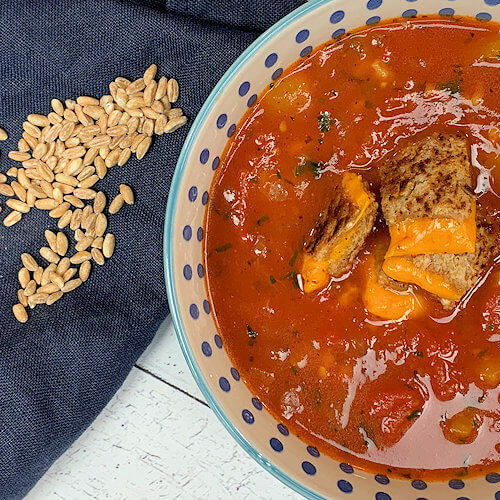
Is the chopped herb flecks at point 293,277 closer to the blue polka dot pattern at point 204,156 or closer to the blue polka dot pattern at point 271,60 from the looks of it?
the blue polka dot pattern at point 204,156

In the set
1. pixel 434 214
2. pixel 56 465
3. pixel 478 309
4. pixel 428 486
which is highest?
pixel 434 214

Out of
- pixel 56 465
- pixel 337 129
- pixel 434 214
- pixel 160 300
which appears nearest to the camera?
pixel 434 214

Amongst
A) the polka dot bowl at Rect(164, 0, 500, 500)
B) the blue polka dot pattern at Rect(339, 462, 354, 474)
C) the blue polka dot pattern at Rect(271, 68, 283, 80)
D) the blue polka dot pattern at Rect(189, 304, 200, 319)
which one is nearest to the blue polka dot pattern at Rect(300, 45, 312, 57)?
the polka dot bowl at Rect(164, 0, 500, 500)

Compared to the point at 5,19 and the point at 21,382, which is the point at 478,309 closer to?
the point at 21,382

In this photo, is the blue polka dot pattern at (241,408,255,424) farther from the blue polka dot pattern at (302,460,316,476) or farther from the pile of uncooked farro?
the pile of uncooked farro

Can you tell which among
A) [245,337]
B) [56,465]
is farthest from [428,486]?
[56,465]

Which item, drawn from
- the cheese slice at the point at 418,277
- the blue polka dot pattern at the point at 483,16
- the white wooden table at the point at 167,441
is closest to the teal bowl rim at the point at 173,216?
the blue polka dot pattern at the point at 483,16

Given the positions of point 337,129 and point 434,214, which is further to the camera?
point 337,129
